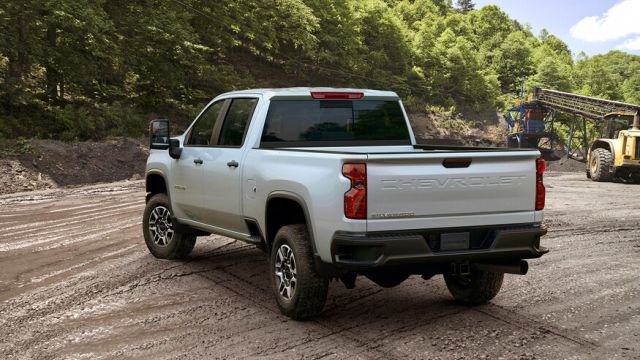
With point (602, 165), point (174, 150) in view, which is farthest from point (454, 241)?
point (602, 165)

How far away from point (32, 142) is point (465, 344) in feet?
60.6

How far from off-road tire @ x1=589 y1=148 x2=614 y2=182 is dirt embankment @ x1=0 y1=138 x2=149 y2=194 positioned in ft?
58.5

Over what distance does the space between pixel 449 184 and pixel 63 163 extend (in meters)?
17.3

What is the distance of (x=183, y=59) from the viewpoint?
2822cm

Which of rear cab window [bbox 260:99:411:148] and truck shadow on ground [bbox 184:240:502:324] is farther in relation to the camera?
rear cab window [bbox 260:99:411:148]

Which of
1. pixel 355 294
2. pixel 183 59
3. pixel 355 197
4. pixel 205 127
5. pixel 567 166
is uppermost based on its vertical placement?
pixel 183 59

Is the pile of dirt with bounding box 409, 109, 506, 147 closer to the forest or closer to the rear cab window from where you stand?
the forest

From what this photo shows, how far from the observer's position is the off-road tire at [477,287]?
233 inches

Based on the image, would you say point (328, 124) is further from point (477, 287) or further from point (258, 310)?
point (477, 287)

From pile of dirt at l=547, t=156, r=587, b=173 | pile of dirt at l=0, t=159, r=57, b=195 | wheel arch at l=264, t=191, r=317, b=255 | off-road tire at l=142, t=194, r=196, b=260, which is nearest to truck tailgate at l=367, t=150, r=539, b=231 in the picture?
wheel arch at l=264, t=191, r=317, b=255

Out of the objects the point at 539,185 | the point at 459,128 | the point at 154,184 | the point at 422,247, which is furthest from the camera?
the point at 459,128

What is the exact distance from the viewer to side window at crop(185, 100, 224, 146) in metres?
7.05

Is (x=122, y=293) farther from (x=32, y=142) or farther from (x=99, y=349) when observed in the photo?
(x=32, y=142)

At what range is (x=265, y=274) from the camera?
728 centimetres
